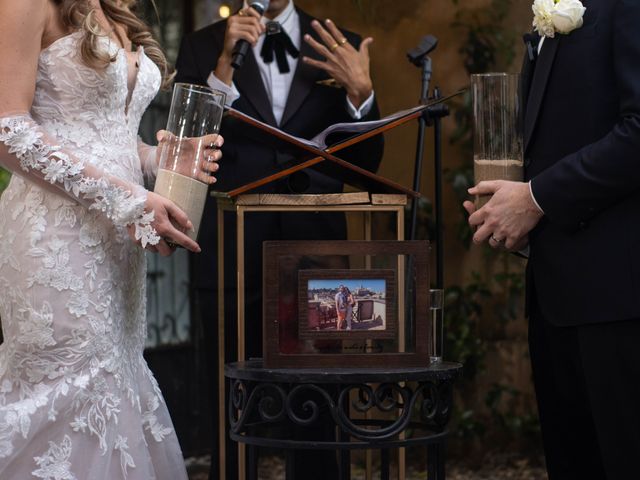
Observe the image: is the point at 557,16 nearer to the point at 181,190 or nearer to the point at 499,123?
the point at 499,123

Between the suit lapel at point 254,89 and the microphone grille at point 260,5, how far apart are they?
0.88 ft

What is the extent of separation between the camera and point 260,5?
3.58 meters

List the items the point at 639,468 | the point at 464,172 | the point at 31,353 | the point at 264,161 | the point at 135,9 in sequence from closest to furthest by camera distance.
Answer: the point at 639,468, the point at 31,353, the point at 135,9, the point at 264,161, the point at 464,172

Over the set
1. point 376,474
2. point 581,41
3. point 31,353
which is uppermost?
point 581,41

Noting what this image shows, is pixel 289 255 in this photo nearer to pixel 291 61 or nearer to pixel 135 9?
pixel 135 9

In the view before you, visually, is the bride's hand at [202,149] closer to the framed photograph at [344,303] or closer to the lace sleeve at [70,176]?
the lace sleeve at [70,176]

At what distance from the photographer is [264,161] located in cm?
376

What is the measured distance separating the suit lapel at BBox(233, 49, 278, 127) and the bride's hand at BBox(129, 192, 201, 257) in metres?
1.16

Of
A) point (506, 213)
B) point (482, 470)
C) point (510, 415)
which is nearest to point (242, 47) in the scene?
point (506, 213)

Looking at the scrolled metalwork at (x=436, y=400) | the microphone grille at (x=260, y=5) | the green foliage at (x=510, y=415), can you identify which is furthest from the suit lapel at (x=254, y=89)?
the green foliage at (x=510, y=415)

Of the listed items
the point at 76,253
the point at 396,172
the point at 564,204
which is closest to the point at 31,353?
the point at 76,253

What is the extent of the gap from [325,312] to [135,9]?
3.79 feet

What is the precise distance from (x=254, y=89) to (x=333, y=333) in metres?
1.34

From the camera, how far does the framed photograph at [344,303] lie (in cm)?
271
